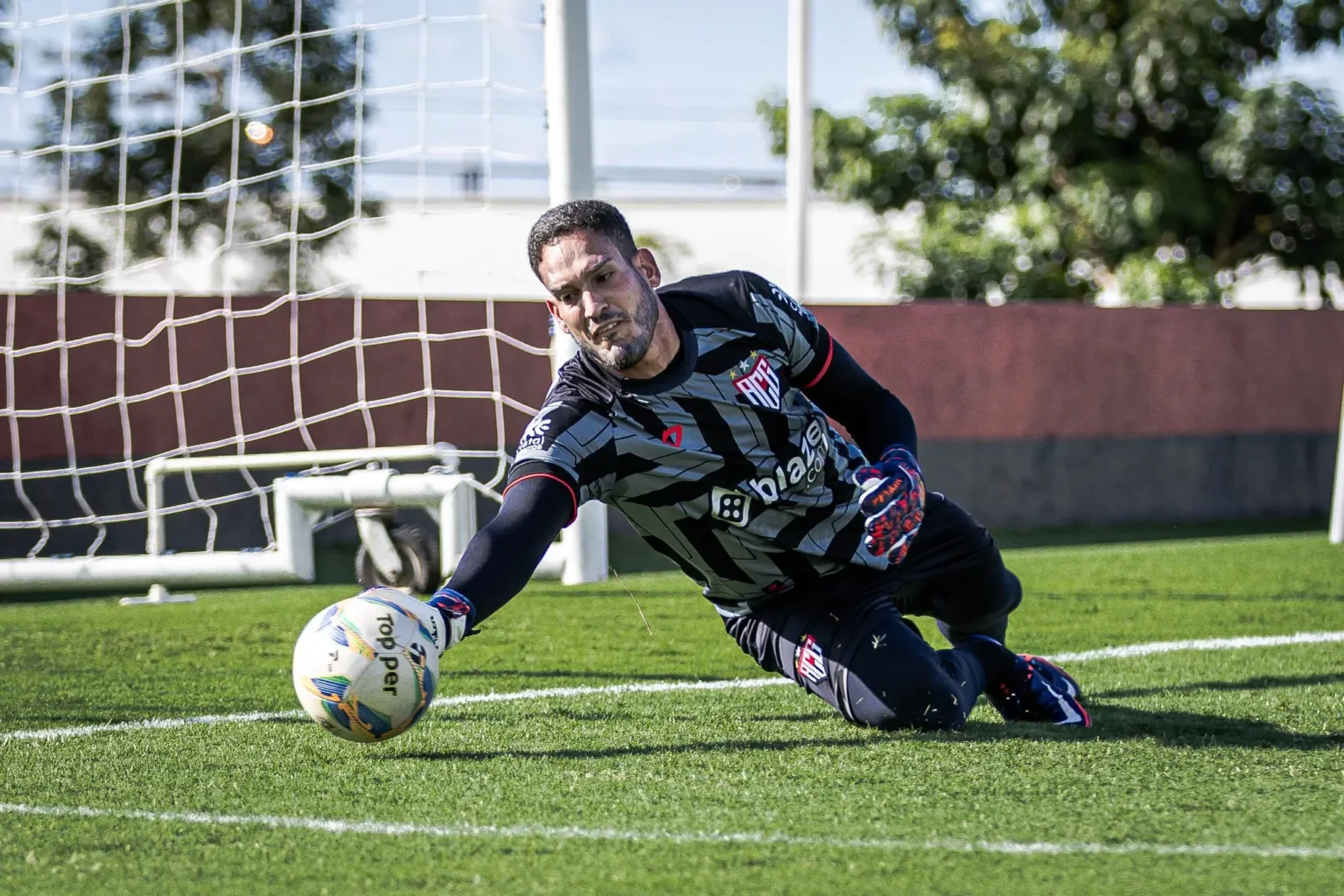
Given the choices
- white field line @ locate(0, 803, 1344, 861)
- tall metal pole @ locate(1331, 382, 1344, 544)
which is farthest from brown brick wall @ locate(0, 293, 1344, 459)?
white field line @ locate(0, 803, 1344, 861)

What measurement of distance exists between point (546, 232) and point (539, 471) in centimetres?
60

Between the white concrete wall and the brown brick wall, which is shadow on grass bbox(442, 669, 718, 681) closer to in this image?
the brown brick wall

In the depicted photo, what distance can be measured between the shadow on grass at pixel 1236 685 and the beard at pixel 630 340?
6.94 ft

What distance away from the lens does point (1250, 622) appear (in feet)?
21.6

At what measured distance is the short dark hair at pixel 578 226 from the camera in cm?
362

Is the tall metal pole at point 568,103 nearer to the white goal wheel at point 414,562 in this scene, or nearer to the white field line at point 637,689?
the white goal wheel at point 414,562

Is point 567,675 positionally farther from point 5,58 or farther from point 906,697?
point 5,58


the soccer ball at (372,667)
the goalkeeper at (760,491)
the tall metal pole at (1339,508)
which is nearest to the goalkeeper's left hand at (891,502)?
the goalkeeper at (760,491)

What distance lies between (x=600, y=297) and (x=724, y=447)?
552 mm

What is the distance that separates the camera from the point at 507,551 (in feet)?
11.0

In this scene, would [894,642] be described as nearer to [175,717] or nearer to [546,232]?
[546,232]

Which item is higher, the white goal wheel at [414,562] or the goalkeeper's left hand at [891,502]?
the goalkeeper's left hand at [891,502]

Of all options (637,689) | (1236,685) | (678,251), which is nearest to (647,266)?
(637,689)

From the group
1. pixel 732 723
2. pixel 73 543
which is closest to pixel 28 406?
pixel 73 543
